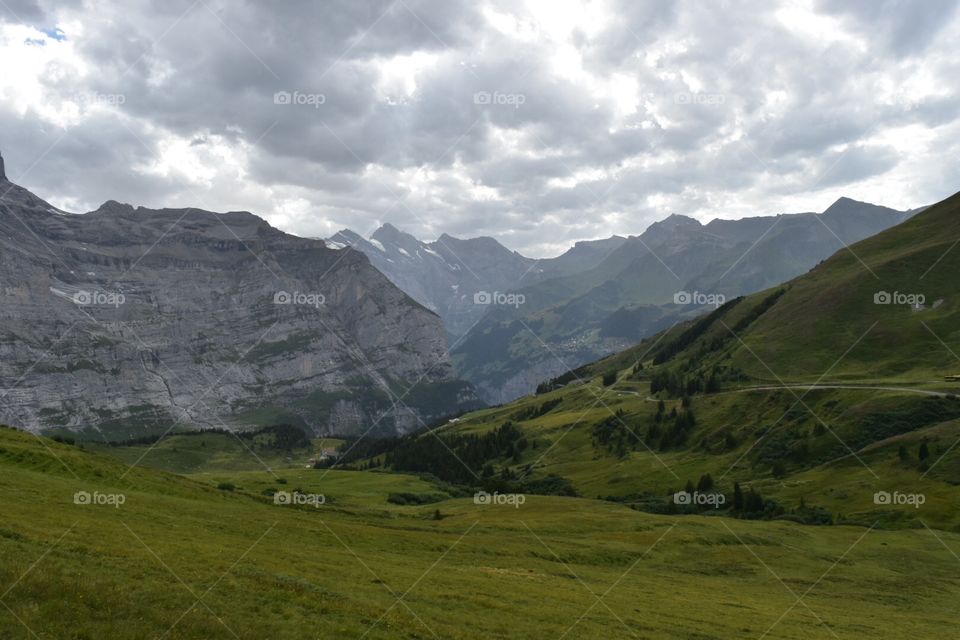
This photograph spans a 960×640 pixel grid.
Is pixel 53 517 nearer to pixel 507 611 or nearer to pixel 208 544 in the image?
pixel 208 544

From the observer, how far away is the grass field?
83.8ft

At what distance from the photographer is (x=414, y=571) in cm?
4422

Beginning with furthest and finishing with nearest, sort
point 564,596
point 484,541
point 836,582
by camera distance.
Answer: point 484,541, point 836,582, point 564,596

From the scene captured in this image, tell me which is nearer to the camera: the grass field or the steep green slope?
the grass field

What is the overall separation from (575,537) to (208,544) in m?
45.8

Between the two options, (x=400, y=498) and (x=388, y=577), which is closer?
(x=388, y=577)

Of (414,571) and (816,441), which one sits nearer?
(414,571)

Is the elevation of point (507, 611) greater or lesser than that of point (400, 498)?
greater

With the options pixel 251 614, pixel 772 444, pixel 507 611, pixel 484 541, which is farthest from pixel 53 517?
pixel 772 444

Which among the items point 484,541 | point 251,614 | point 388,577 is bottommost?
point 484,541

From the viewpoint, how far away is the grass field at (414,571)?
25.5m

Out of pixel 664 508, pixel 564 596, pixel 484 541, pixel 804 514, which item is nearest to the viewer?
pixel 564 596

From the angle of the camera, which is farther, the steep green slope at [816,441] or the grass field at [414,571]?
the steep green slope at [816,441]

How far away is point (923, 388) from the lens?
463ft
